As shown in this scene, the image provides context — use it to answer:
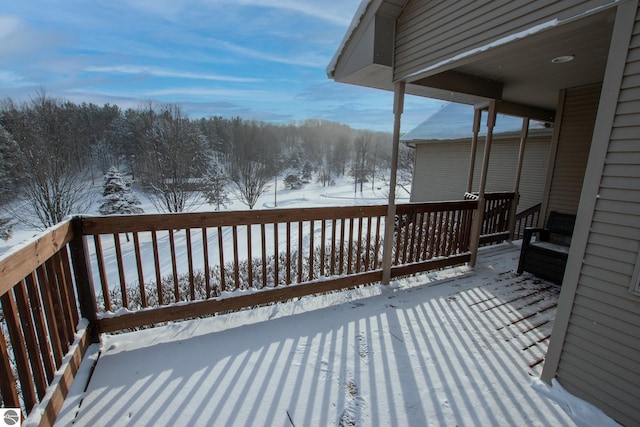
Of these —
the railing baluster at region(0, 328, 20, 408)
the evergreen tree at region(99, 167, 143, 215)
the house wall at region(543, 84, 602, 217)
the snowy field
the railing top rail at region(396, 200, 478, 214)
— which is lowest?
the snowy field

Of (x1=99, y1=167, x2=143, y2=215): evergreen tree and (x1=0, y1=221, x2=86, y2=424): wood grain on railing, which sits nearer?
(x1=0, y1=221, x2=86, y2=424): wood grain on railing

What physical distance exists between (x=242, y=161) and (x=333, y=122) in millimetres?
41865

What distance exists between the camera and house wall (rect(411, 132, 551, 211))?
311 inches

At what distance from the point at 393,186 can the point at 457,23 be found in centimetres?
164

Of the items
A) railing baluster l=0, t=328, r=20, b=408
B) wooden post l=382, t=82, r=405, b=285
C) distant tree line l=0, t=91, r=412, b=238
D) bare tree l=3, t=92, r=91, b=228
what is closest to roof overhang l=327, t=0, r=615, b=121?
wooden post l=382, t=82, r=405, b=285

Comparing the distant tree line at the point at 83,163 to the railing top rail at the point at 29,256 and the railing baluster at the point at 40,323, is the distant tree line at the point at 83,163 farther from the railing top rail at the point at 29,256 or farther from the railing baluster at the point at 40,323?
the railing baluster at the point at 40,323

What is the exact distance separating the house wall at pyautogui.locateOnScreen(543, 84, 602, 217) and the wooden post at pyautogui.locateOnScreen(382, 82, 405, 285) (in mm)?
3406

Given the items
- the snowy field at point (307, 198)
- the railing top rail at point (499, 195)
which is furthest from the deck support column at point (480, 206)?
the snowy field at point (307, 198)

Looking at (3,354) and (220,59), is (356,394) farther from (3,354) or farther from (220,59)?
(220,59)

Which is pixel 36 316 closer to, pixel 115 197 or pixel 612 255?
pixel 612 255

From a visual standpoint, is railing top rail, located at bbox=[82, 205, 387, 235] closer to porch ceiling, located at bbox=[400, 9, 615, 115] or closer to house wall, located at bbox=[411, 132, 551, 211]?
porch ceiling, located at bbox=[400, 9, 615, 115]

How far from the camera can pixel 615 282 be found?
1.62 m

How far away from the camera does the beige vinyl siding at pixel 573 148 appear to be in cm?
436

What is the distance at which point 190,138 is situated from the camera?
1562 cm
